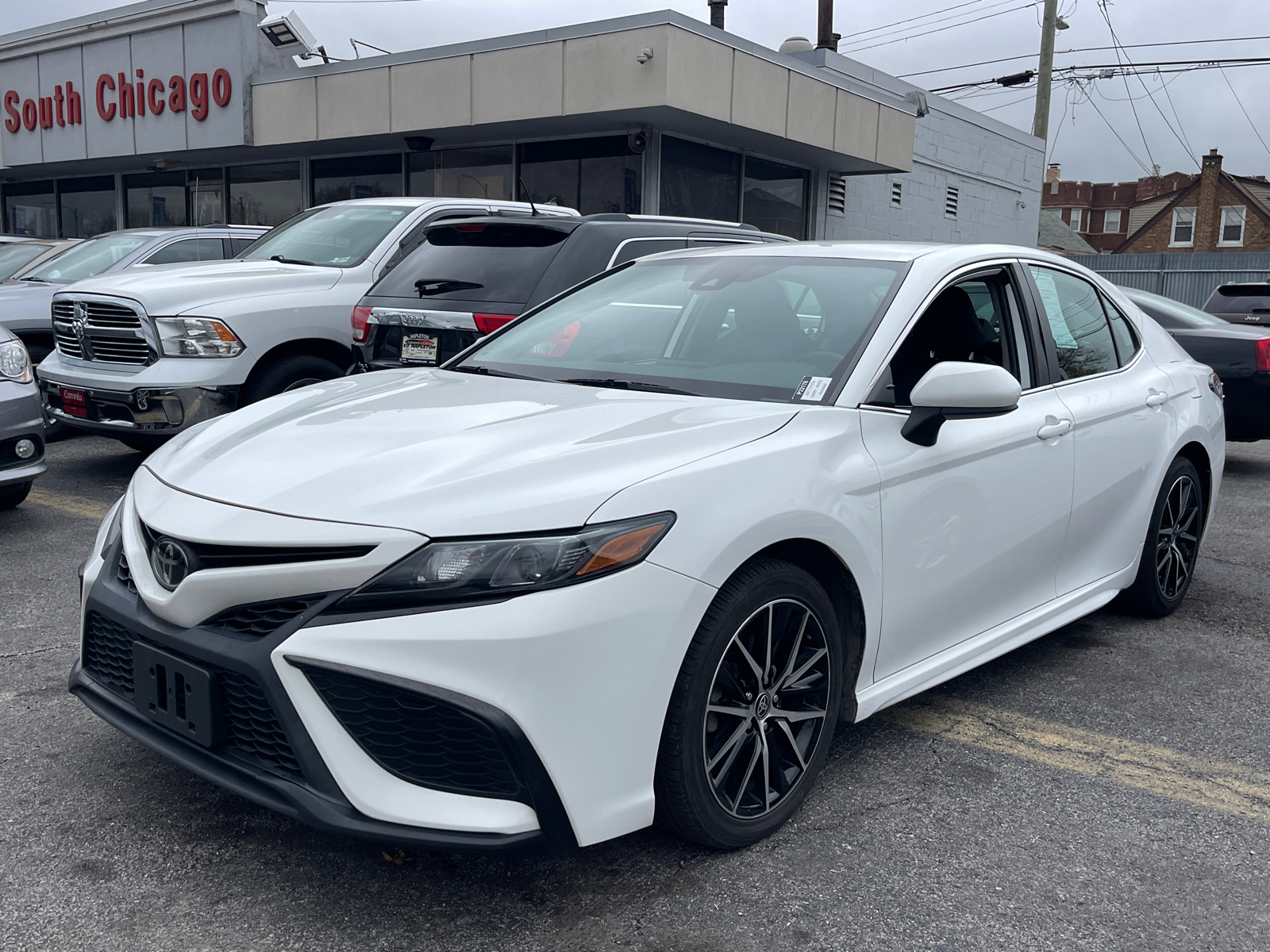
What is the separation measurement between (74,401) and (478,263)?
277 centimetres

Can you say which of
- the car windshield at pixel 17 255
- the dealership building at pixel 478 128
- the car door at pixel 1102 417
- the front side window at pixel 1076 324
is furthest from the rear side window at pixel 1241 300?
the car windshield at pixel 17 255

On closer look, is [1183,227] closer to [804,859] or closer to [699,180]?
[699,180]

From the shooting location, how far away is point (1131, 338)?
4.60 metres

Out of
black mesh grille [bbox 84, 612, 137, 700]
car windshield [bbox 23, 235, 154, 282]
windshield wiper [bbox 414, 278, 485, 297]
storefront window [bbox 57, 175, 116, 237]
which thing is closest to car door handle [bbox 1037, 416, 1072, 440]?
black mesh grille [bbox 84, 612, 137, 700]

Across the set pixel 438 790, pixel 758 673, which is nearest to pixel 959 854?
pixel 758 673

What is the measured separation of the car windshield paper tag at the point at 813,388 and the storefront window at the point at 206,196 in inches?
716

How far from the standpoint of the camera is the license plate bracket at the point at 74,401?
6.76 metres

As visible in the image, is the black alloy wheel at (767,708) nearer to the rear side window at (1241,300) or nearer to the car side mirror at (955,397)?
the car side mirror at (955,397)

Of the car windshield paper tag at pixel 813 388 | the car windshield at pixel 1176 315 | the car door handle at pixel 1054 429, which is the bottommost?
the car door handle at pixel 1054 429

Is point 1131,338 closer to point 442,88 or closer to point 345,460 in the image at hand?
point 345,460

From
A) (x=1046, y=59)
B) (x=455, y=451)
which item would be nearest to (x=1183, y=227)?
(x=1046, y=59)

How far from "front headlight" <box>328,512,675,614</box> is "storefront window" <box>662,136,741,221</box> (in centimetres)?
1251

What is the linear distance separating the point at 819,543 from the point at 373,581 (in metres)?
1.15

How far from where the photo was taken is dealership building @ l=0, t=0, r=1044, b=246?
13.3 metres
